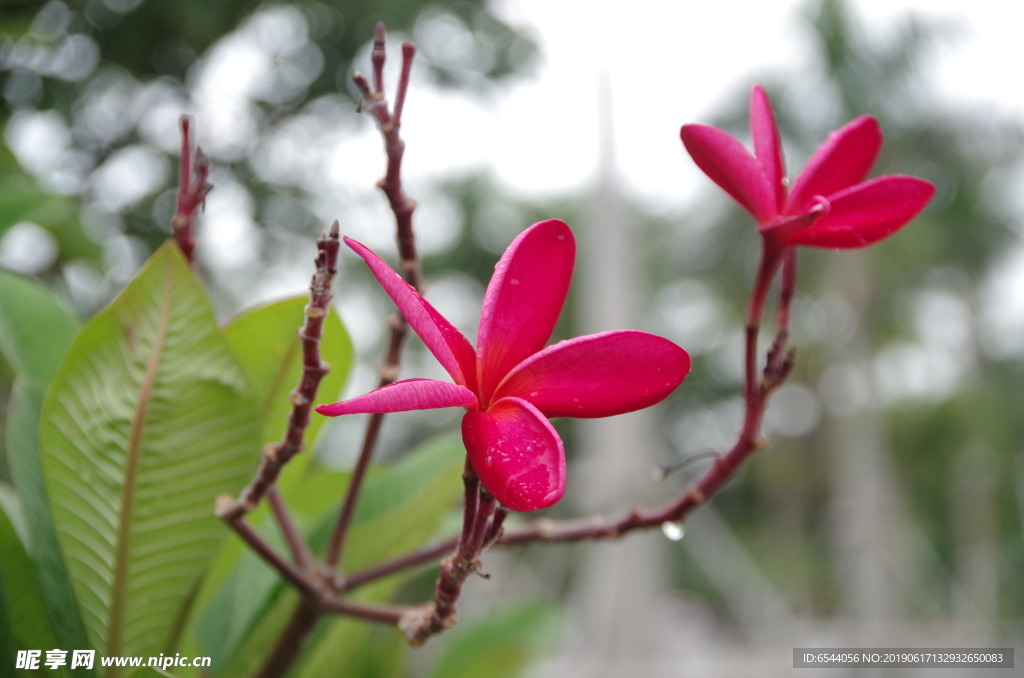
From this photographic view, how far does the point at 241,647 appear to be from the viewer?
522 mm

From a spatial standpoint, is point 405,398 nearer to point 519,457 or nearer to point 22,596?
point 519,457

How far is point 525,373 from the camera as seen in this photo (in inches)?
11.6

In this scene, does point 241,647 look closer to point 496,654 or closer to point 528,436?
point 528,436

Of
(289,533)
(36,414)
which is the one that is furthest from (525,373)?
(36,414)

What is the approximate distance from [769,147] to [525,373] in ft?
0.66

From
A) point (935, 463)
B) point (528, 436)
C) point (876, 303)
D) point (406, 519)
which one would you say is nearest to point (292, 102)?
point (406, 519)

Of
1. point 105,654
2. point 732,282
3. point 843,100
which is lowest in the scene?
point 732,282

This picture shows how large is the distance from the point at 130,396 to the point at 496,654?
0.68 m

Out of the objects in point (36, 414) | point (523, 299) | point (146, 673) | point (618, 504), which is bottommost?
point (618, 504)

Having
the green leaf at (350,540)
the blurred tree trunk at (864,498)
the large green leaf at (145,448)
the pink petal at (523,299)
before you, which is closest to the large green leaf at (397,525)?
the green leaf at (350,540)

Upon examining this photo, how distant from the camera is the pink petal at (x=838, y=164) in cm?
40

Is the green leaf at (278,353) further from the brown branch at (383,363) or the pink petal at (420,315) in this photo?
the pink petal at (420,315)

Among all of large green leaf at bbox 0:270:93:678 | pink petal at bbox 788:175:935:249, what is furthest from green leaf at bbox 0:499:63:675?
pink petal at bbox 788:175:935:249

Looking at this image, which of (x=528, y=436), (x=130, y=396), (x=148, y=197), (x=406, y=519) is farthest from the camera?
(x=148, y=197)
